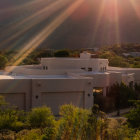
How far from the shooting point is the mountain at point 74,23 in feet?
374

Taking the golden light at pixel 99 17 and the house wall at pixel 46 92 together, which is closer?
the house wall at pixel 46 92

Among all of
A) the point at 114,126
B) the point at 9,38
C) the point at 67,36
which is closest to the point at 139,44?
the point at 67,36

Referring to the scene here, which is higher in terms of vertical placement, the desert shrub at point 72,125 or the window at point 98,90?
the desert shrub at point 72,125

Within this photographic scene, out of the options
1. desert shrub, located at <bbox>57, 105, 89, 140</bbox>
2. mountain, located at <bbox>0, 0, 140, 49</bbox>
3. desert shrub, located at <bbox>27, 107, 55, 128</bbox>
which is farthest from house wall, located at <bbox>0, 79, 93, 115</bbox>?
mountain, located at <bbox>0, 0, 140, 49</bbox>

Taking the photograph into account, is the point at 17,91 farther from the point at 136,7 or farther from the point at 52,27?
the point at 136,7

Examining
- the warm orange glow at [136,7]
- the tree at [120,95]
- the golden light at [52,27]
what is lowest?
the tree at [120,95]

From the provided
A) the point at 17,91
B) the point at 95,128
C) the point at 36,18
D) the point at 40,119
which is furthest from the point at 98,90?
the point at 36,18

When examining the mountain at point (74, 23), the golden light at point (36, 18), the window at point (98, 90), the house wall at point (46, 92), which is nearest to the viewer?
the house wall at point (46, 92)

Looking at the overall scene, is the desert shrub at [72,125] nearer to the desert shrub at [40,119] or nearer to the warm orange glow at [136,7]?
the desert shrub at [40,119]

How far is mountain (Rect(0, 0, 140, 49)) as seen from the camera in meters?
114

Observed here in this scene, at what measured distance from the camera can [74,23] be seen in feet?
391

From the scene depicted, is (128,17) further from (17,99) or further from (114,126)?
(114,126)

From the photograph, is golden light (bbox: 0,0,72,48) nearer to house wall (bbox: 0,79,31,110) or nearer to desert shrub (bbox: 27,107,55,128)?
house wall (bbox: 0,79,31,110)

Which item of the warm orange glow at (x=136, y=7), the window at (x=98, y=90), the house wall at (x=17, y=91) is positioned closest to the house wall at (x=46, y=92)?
the house wall at (x=17, y=91)
